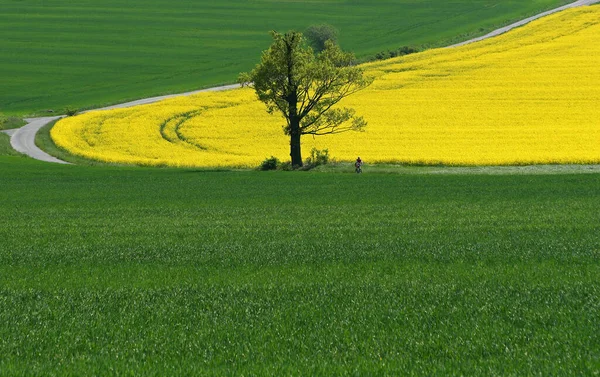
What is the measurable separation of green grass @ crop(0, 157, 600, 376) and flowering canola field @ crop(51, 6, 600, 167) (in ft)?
73.5

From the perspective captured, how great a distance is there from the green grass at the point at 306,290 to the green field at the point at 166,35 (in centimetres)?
6370

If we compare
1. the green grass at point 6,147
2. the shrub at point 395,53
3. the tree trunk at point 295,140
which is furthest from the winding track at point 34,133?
the tree trunk at point 295,140

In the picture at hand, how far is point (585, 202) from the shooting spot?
24.2m

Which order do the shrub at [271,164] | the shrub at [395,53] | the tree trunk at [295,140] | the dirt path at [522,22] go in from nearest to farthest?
the shrub at [271,164]
the tree trunk at [295,140]
the shrub at [395,53]
the dirt path at [522,22]

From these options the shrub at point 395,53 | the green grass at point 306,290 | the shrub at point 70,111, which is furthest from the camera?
the shrub at point 395,53

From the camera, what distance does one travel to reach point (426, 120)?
57.4m

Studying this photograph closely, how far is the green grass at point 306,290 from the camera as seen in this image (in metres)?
8.44

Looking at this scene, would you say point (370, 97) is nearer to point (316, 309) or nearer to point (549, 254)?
point (549, 254)

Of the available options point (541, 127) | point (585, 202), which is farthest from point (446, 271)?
point (541, 127)

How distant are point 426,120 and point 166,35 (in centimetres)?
5671

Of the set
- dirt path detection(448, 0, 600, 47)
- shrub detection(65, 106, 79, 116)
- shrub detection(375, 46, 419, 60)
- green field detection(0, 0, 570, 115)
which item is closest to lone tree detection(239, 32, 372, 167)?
shrub detection(65, 106, 79, 116)

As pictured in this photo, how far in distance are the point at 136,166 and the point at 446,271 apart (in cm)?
3762

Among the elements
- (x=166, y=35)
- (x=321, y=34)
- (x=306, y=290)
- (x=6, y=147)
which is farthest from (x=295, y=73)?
(x=166, y=35)

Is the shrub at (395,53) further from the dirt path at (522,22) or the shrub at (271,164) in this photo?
the shrub at (271,164)
